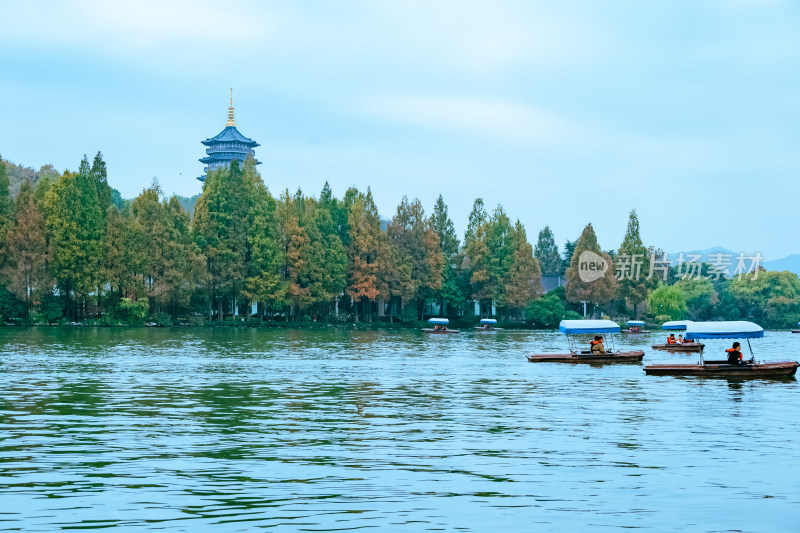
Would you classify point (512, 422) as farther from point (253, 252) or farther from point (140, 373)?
point (253, 252)

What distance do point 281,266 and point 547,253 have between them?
6818 centimetres

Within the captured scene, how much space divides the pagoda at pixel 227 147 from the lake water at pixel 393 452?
5638 inches

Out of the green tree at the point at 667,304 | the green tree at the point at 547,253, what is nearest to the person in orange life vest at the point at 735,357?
the green tree at the point at 667,304

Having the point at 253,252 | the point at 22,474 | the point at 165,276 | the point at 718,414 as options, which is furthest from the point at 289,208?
the point at 22,474

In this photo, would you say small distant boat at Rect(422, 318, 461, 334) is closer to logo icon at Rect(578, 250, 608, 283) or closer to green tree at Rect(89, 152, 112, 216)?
logo icon at Rect(578, 250, 608, 283)

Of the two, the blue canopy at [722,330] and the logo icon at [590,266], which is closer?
the blue canopy at [722,330]

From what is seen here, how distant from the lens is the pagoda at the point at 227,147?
185 m

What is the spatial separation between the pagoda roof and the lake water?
14329 centimetres

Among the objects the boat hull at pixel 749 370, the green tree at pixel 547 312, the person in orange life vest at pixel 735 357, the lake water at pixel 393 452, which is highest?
the green tree at pixel 547 312

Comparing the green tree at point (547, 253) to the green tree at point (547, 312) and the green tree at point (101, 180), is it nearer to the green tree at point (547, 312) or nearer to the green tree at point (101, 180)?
the green tree at point (547, 312)

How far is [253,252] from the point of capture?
10956 centimetres

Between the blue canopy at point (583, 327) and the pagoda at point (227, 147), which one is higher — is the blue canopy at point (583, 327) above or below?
below

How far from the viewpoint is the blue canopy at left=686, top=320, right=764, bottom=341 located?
45656 millimetres

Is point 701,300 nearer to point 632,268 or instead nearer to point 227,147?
point 632,268
